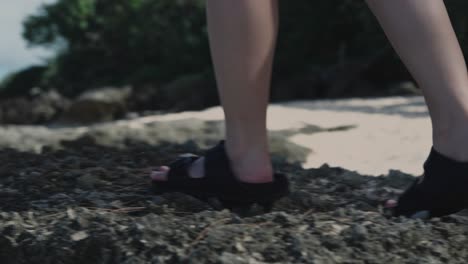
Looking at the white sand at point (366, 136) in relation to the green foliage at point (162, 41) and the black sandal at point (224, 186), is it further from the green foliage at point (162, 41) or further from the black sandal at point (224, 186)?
the green foliage at point (162, 41)

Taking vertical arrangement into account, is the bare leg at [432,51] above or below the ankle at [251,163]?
above

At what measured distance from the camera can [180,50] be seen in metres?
25.8

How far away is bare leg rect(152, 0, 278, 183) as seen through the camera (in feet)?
6.45

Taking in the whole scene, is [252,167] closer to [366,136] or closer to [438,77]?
[438,77]

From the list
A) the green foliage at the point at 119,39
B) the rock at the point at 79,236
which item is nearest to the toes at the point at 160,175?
the rock at the point at 79,236

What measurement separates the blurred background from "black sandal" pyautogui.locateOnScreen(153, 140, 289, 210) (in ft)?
10.8

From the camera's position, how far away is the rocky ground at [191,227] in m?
1.78

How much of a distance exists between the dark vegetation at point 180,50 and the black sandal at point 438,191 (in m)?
3.45

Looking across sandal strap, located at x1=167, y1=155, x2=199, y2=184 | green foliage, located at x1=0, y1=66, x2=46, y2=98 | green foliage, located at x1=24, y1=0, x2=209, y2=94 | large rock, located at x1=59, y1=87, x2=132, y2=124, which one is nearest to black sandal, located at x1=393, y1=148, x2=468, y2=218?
sandal strap, located at x1=167, y1=155, x2=199, y2=184

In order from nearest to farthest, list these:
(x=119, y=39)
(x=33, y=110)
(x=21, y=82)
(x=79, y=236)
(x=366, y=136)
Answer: (x=79, y=236), (x=366, y=136), (x=33, y=110), (x=119, y=39), (x=21, y=82)

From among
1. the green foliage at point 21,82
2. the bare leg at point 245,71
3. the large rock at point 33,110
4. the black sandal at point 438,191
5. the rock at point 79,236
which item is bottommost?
the green foliage at point 21,82

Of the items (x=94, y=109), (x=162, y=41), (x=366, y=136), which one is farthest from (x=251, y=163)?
(x=162, y=41)

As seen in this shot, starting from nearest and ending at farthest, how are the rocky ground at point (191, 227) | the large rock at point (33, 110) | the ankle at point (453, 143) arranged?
the rocky ground at point (191, 227), the ankle at point (453, 143), the large rock at point (33, 110)

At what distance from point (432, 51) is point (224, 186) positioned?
69 centimetres
